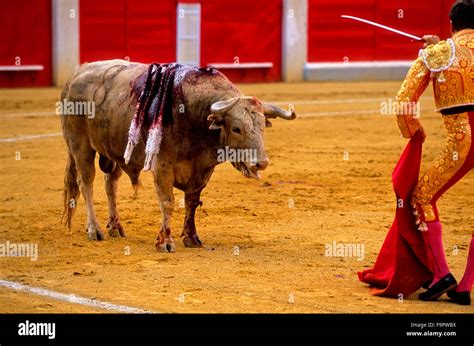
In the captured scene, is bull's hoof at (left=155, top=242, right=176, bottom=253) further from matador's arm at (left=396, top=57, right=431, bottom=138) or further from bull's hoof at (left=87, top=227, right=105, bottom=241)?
matador's arm at (left=396, top=57, right=431, bottom=138)

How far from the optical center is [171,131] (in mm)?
6727

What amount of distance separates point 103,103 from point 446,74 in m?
2.46

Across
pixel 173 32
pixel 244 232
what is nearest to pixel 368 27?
pixel 173 32

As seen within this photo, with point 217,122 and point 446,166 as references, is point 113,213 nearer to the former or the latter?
point 217,122

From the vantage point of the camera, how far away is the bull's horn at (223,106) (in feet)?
21.3

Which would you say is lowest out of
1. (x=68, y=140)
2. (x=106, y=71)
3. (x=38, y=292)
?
(x=38, y=292)

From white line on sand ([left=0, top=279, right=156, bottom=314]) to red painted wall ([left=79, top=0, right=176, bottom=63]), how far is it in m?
10.9

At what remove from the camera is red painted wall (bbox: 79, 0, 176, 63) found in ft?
54.3

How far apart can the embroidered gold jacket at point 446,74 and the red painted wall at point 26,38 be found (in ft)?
36.5

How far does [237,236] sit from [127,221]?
91 cm

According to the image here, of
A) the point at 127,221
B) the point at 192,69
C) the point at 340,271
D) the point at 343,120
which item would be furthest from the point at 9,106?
the point at 340,271

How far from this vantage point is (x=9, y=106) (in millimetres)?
14422
